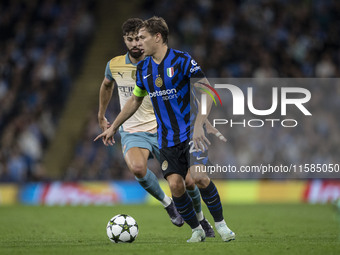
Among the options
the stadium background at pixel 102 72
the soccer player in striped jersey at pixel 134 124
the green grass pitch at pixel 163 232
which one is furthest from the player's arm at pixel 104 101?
the stadium background at pixel 102 72

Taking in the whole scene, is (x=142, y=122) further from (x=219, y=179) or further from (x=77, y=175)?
(x=77, y=175)

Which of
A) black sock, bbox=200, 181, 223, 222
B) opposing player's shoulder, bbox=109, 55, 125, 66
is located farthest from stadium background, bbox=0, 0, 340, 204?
black sock, bbox=200, 181, 223, 222

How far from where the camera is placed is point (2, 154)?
18.6 metres

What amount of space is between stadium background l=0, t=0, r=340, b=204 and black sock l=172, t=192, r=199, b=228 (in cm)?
926

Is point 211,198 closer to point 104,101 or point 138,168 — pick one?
point 138,168

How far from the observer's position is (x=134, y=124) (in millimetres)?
9781

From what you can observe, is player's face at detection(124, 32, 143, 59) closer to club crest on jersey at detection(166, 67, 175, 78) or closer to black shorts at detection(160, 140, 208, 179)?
club crest on jersey at detection(166, 67, 175, 78)

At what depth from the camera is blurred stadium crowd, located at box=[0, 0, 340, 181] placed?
17.3 meters

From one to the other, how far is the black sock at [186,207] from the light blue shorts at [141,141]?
154cm

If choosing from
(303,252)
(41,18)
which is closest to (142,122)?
(303,252)

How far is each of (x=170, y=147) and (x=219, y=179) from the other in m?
9.81

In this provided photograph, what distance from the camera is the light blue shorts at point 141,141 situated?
9506 mm

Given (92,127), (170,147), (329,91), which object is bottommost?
(92,127)

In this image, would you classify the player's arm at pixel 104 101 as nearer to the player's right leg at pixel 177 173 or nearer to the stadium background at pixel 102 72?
the player's right leg at pixel 177 173
